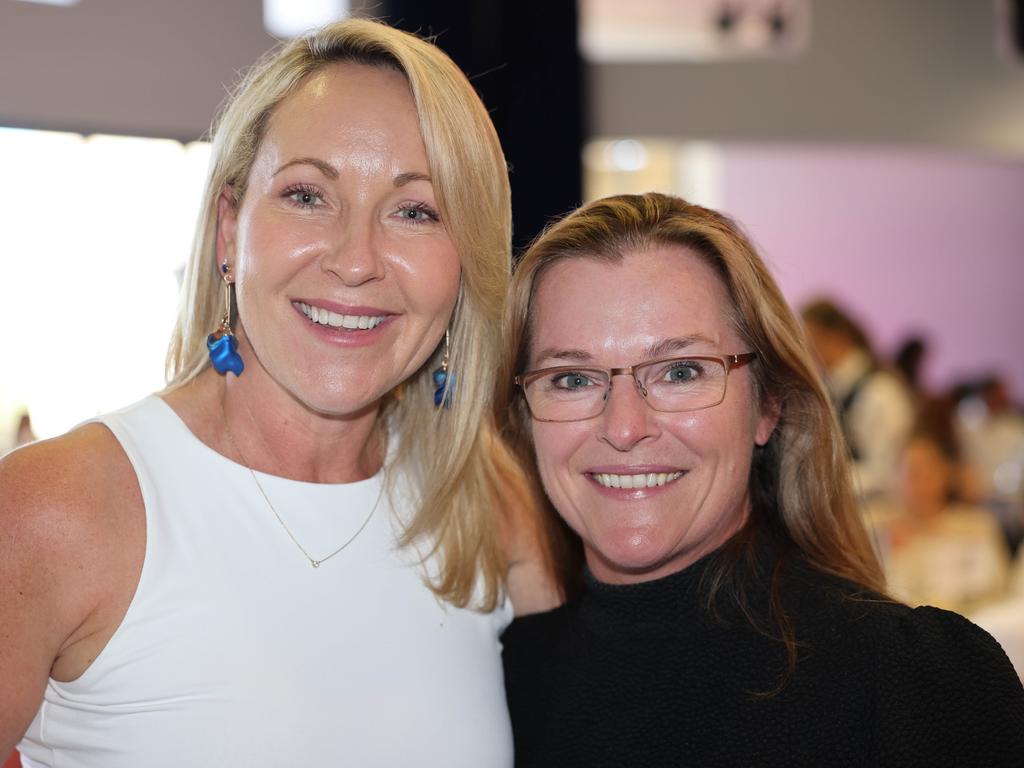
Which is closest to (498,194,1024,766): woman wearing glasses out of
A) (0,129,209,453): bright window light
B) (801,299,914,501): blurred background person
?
(0,129,209,453): bright window light

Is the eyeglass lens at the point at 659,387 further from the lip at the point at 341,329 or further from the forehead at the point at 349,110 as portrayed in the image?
the forehead at the point at 349,110

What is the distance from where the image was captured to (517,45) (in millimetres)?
5754

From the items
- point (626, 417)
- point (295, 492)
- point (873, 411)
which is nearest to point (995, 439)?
point (873, 411)

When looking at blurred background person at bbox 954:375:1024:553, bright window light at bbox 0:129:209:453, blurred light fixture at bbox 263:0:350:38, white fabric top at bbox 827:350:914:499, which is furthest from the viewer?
blurred background person at bbox 954:375:1024:553

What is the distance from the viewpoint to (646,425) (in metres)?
1.68

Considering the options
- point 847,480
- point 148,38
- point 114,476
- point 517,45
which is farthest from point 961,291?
point 114,476

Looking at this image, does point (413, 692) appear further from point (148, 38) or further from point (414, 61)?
point (148, 38)

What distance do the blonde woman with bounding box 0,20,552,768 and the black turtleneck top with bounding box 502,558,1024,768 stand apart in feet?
0.51

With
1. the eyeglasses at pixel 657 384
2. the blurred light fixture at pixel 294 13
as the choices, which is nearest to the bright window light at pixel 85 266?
the blurred light fixture at pixel 294 13

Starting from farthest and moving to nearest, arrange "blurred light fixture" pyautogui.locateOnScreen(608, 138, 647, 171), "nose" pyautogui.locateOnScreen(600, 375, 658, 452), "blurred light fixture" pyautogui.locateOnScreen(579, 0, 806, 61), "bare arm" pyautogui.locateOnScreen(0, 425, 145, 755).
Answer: "blurred light fixture" pyautogui.locateOnScreen(608, 138, 647, 171) → "blurred light fixture" pyautogui.locateOnScreen(579, 0, 806, 61) → "nose" pyautogui.locateOnScreen(600, 375, 658, 452) → "bare arm" pyautogui.locateOnScreen(0, 425, 145, 755)

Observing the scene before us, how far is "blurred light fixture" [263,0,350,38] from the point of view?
199 inches

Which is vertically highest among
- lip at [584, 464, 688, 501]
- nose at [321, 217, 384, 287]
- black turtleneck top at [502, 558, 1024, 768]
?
nose at [321, 217, 384, 287]

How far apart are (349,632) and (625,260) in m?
0.70

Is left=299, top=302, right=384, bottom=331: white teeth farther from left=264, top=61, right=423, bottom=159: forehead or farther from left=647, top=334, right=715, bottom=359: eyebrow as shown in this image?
left=647, top=334, right=715, bottom=359: eyebrow
